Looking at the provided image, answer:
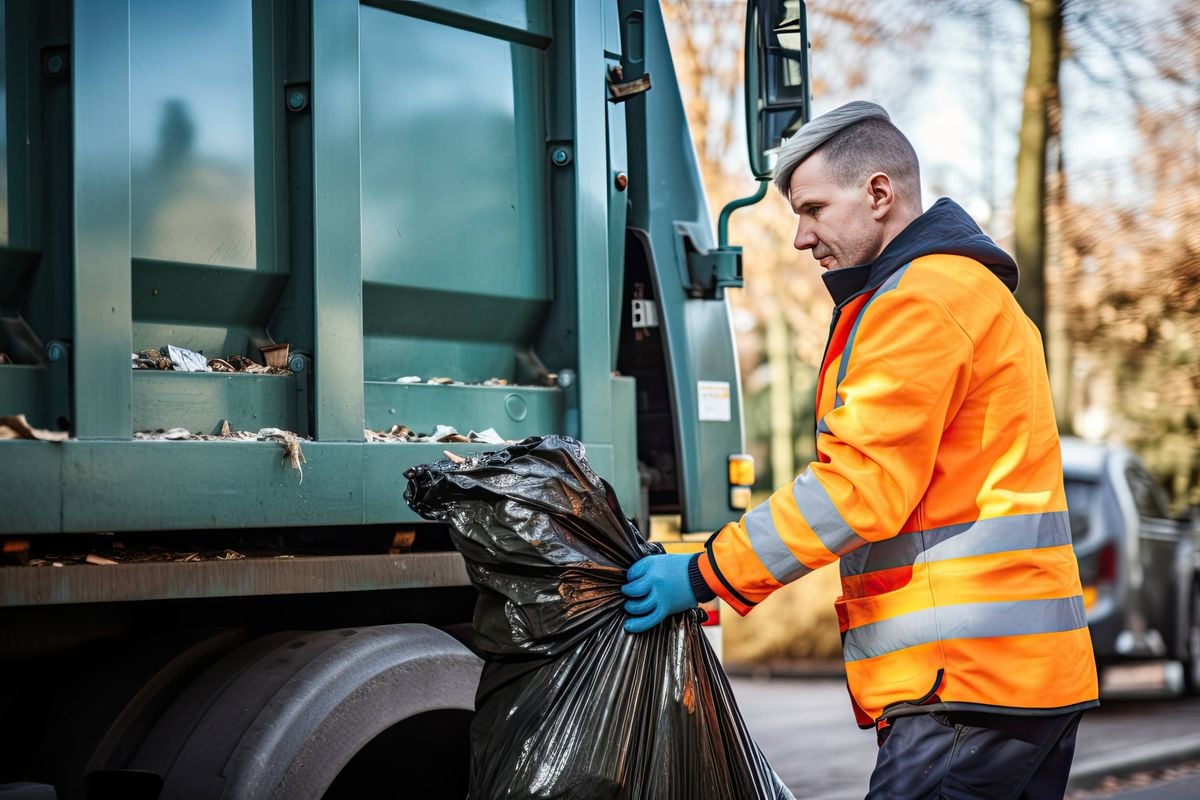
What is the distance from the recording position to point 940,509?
2270 millimetres

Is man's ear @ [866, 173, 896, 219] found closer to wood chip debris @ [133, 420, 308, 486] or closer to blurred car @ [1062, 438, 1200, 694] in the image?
wood chip debris @ [133, 420, 308, 486]

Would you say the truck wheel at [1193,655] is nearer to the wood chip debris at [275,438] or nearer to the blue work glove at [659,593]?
the blue work glove at [659,593]

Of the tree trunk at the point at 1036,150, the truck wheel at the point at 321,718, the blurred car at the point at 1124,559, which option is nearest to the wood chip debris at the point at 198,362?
the truck wheel at the point at 321,718

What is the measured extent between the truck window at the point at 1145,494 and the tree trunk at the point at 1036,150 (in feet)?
4.07

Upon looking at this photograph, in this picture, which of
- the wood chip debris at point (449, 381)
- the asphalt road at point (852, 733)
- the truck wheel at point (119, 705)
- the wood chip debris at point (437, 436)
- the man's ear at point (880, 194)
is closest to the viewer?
the man's ear at point (880, 194)

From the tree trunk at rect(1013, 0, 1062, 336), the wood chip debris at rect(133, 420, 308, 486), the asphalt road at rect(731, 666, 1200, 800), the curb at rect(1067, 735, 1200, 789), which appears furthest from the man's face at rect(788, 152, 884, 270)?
the tree trunk at rect(1013, 0, 1062, 336)

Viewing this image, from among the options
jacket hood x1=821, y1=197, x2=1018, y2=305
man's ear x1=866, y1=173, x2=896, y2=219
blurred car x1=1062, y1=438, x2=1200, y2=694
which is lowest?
blurred car x1=1062, y1=438, x2=1200, y2=694

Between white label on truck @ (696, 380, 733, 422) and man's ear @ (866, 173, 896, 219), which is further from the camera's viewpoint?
white label on truck @ (696, 380, 733, 422)

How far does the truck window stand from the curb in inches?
74.7

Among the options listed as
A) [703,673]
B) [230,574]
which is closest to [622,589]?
[703,673]

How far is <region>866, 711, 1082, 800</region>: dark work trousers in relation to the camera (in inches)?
87.8

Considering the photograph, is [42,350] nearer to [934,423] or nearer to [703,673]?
[703,673]

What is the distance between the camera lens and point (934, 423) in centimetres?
220

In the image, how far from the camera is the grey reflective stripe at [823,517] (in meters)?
2.22
